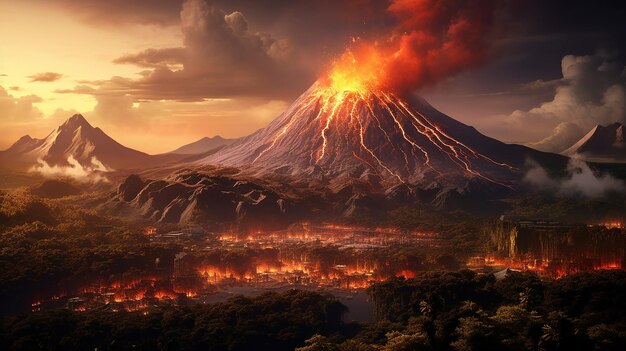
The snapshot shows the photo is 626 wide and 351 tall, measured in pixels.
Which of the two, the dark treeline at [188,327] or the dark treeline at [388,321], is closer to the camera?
the dark treeline at [388,321]

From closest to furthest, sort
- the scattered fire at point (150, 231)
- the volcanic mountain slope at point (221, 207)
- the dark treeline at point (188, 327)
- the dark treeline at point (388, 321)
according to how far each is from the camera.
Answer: the dark treeline at point (388, 321)
the dark treeline at point (188, 327)
the scattered fire at point (150, 231)
the volcanic mountain slope at point (221, 207)

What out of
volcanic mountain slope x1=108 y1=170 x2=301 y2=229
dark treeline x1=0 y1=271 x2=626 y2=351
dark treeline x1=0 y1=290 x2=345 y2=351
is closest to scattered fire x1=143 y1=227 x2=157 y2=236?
volcanic mountain slope x1=108 y1=170 x2=301 y2=229

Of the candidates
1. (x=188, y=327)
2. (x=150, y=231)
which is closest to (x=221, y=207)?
(x=150, y=231)

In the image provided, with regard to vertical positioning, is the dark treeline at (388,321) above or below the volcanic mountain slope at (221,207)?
below

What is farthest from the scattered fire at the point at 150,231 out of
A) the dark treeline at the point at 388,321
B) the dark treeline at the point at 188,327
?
the dark treeline at the point at 188,327

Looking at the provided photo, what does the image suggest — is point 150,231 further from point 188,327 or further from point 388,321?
point 388,321

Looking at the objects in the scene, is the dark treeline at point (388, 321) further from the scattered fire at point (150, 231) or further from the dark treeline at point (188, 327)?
the scattered fire at point (150, 231)

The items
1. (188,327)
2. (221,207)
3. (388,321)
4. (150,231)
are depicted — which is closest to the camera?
(188,327)

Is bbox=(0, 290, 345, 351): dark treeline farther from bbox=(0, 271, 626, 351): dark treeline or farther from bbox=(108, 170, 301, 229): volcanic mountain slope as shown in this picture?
bbox=(108, 170, 301, 229): volcanic mountain slope

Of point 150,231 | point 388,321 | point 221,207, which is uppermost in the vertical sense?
point 221,207

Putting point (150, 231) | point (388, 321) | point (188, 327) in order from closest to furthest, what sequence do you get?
point (188, 327) < point (388, 321) < point (150, 231)

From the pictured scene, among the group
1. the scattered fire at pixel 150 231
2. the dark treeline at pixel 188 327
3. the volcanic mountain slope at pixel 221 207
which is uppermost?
the volcanic mountain slope at pixel 221 207

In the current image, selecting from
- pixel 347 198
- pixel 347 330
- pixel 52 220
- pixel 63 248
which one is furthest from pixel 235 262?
pixel 347 198

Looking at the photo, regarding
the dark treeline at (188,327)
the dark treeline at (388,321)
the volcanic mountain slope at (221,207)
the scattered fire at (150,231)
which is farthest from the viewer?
the volcanic mountain slope at (221,207)
